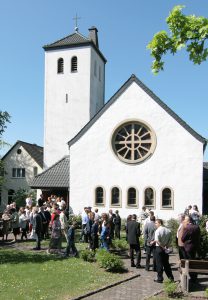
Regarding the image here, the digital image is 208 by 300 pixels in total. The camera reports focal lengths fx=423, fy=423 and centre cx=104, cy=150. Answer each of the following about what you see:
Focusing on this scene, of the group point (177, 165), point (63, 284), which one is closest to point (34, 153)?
point (177, 165)

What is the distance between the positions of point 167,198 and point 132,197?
7.89 feet

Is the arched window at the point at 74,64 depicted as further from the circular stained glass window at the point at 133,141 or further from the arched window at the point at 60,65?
the circular stained glass window at the point at 133,141

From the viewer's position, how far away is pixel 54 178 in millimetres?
32156

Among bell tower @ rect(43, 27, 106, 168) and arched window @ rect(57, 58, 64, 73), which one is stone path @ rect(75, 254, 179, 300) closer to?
bell tower @ rect(43, 27, 106, 168)

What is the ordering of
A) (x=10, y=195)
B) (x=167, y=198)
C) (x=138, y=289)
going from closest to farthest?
(x=138, y=289), (x=167, y=198), (x=10, y=195)

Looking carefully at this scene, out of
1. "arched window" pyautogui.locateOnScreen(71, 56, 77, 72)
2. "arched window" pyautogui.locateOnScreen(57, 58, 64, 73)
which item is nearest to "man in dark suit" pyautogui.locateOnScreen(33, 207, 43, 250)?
"arched window" pyautogui.locateOnScreen(71, 56, 77, 72)

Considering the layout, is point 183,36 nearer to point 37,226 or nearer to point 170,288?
point 170,288

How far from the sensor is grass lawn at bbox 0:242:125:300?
437 inches

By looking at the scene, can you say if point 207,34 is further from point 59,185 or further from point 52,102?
point 52,102

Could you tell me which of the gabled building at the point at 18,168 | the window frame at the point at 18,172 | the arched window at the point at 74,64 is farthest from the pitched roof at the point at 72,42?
the window frame at the point at 18,172

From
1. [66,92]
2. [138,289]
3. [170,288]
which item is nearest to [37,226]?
[138,289]

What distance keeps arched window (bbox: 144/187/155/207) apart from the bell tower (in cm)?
1184

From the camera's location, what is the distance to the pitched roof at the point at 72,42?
3891cm

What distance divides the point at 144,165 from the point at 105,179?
2.91m
